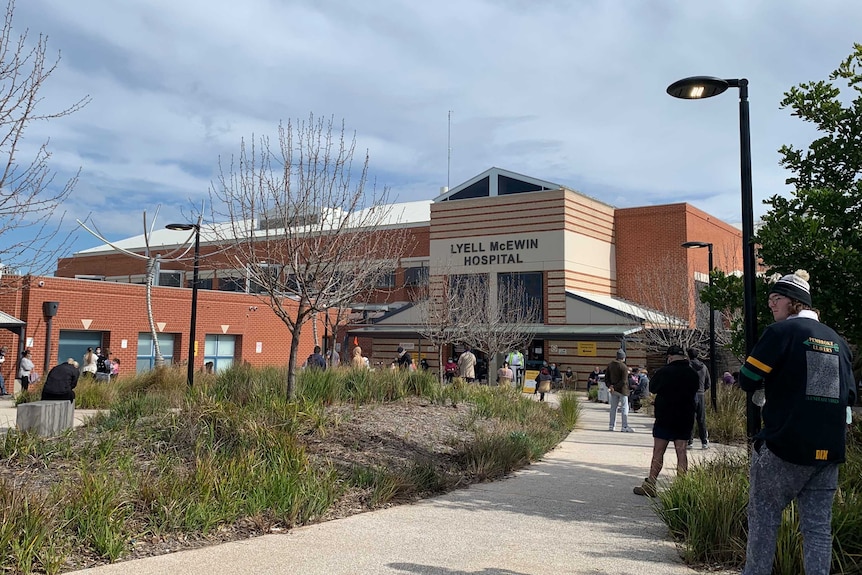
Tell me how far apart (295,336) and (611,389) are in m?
A: 7.67

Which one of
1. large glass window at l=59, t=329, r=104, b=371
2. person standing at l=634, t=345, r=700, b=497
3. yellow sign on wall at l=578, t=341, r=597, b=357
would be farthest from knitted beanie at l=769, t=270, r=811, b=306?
yellow sign on wall at l=578, t=341, r=597, b=357

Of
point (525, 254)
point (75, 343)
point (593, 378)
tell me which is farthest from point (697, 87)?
point (525, 254)

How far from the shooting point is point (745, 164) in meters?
7.71

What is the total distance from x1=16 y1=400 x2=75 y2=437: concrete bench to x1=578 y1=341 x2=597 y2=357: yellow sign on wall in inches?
1050

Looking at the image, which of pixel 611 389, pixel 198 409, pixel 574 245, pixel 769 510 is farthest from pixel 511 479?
pixel 574 245

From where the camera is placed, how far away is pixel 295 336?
10.9 meters

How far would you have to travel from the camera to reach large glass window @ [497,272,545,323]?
34.9 meters

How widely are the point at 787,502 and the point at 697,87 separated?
5.19m

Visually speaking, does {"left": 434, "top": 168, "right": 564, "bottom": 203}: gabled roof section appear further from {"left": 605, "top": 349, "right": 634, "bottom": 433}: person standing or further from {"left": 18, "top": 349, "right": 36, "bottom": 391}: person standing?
{"left": 18, "top": 349, "right": 36, "bottom": 391}: person standing

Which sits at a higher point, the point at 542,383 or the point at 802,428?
the point at 802,428

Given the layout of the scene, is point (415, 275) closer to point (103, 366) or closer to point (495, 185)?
point (495, 185)

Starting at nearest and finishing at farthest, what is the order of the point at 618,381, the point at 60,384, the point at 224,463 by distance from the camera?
the point at 224,463 → the point at 60,384 → the point at 618,381

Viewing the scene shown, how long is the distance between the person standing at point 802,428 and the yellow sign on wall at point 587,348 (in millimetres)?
29623

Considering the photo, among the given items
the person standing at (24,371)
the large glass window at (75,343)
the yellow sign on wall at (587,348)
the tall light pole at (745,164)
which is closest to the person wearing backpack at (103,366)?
the person standing at (24,371)
